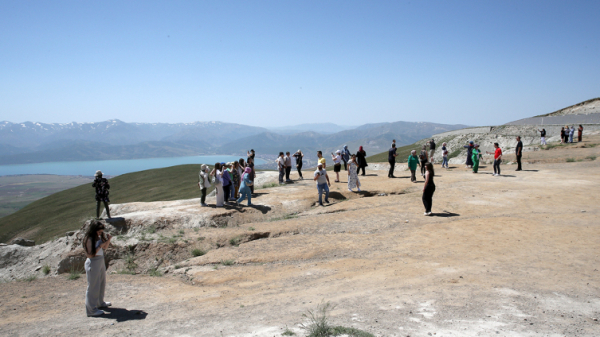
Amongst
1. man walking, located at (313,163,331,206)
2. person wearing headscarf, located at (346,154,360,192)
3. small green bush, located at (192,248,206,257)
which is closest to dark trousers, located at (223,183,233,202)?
man walking, located at (313,163,331,206)

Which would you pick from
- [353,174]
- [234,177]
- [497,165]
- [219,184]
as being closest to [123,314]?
[219,184]

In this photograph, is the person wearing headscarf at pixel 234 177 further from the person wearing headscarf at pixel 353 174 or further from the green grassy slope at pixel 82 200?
the green grassy slope at pixel 82 200

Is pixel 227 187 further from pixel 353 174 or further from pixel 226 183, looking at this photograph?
pixel 353 174

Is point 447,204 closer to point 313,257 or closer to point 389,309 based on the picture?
point 313,257

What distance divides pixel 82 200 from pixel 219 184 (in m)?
39.1

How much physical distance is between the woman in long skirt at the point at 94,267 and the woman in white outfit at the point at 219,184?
908cm

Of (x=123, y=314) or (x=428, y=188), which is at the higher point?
(x=428, y=188)

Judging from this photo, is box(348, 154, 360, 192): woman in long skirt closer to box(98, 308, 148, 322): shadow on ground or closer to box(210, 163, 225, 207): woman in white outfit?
box(210, 163, 225, 207): woman in white outfit

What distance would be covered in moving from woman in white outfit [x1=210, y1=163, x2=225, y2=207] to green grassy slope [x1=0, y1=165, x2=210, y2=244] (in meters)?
14.9

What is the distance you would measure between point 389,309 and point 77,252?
1273cm

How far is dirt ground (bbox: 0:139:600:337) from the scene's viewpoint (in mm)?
5559

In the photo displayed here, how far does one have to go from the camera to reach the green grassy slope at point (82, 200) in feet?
108

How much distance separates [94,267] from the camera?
22.4 feet

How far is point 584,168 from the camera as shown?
22.6 metres
